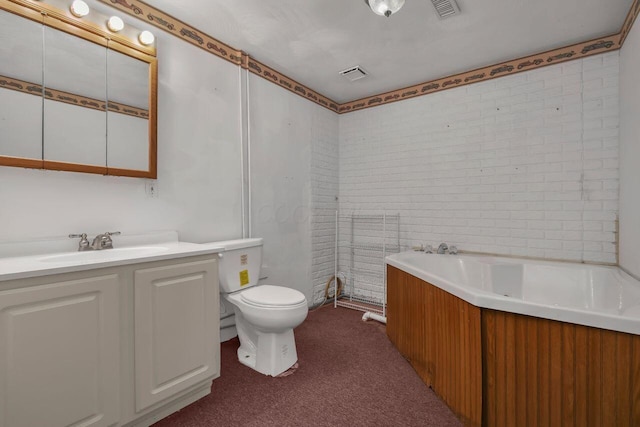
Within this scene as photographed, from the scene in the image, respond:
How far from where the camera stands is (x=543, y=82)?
2.40 meters

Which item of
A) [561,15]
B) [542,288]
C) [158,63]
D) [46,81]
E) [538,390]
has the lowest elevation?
[538,390]

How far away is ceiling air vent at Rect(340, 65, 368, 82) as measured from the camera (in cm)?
268

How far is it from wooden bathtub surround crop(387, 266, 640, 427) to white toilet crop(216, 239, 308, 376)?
0.88 m

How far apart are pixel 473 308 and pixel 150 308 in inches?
59.6

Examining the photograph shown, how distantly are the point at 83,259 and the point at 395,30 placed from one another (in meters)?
2.35

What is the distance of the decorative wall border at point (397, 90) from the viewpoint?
6.18 ft

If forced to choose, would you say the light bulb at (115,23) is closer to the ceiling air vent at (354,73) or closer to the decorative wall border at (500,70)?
the ceiling air vent at (354,73)

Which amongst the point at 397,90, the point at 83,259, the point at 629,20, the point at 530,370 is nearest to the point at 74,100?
the point at 83,259

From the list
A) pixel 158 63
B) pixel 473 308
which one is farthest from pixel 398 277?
pixel 158 63

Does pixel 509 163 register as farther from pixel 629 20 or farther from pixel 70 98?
pixel 70 98

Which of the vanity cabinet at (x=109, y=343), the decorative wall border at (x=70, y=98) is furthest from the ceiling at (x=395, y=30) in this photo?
the vanity cabinet at (x=109, y=343)

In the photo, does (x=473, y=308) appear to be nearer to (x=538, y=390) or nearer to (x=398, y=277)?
(x=538, y=390)

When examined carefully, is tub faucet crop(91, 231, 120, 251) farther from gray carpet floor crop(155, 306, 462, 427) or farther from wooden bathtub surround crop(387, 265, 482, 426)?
wooden bathtub surround crop(387, 265, 482, 426)

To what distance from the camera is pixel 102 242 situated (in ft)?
5.24
